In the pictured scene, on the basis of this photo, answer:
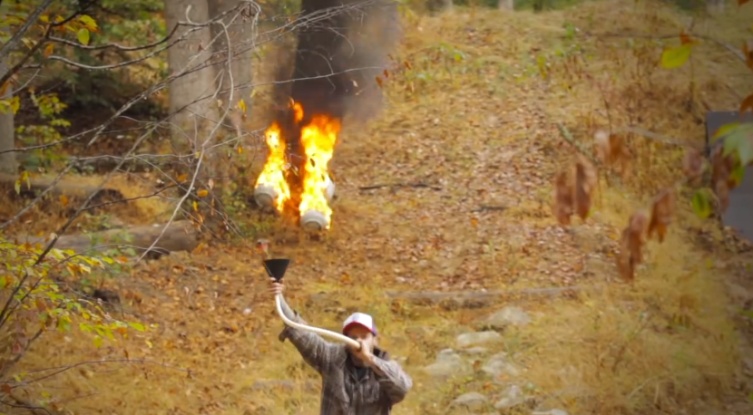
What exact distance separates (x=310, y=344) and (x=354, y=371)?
0.34 metres

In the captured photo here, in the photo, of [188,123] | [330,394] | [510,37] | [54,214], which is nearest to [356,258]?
[188,123]

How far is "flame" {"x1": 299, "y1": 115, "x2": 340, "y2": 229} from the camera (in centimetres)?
1438

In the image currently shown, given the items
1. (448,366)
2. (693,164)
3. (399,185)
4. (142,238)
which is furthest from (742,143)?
(399,185)

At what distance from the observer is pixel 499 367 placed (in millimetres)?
11109

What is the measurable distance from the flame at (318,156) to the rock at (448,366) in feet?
11.5

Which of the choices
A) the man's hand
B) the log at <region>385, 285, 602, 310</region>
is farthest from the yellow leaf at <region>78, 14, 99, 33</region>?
the log at <region>385, 285, 602, 310</region>

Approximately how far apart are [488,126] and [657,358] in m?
7.54

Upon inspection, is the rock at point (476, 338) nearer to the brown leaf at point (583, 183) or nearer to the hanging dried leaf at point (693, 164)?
the brown leaf at point (583, 183)

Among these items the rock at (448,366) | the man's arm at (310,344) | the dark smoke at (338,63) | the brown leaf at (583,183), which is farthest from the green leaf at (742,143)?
the dark smoke at (338,63)

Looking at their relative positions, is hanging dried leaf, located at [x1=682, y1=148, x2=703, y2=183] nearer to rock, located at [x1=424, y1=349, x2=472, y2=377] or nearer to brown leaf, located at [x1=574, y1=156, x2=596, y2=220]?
brown leaf, located at [x1=574, y1=156, x2=596, y2=220]

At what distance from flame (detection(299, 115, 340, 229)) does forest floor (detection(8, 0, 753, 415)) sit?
485mm

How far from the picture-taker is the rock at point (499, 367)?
1099cm

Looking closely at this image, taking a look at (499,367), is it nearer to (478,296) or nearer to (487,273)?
(478,296)

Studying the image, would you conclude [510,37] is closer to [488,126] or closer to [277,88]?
[488,126]
